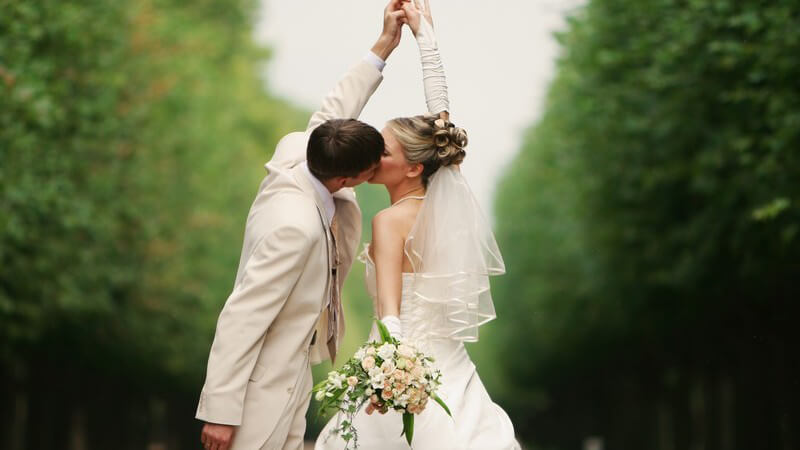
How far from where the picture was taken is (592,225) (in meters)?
27.1

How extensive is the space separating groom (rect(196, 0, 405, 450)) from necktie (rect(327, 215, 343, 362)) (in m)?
0.01

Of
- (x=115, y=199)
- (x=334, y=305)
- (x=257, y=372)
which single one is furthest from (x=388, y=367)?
(x=115, y=199)

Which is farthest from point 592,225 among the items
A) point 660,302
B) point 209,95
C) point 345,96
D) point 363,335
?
point 363,335

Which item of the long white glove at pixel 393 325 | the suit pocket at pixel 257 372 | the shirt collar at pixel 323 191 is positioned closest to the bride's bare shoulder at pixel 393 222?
the shirt collar at pixel 323 191

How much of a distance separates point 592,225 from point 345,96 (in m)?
19.6

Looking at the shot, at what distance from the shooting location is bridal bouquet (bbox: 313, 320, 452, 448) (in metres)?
6.59

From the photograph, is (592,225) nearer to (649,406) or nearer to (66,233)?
(66,233)

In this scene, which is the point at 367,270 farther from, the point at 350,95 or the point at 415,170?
the point at 350,95

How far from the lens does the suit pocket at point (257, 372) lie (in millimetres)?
6879

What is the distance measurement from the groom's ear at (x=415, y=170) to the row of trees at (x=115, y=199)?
9.11 meters

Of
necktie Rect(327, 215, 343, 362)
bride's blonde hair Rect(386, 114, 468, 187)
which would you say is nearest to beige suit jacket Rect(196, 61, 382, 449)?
necktie Rect(327, 215, 343, 362)

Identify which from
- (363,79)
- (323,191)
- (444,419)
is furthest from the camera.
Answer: (363,79)

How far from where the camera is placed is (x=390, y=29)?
8125mm

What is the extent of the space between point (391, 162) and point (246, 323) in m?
1.45
